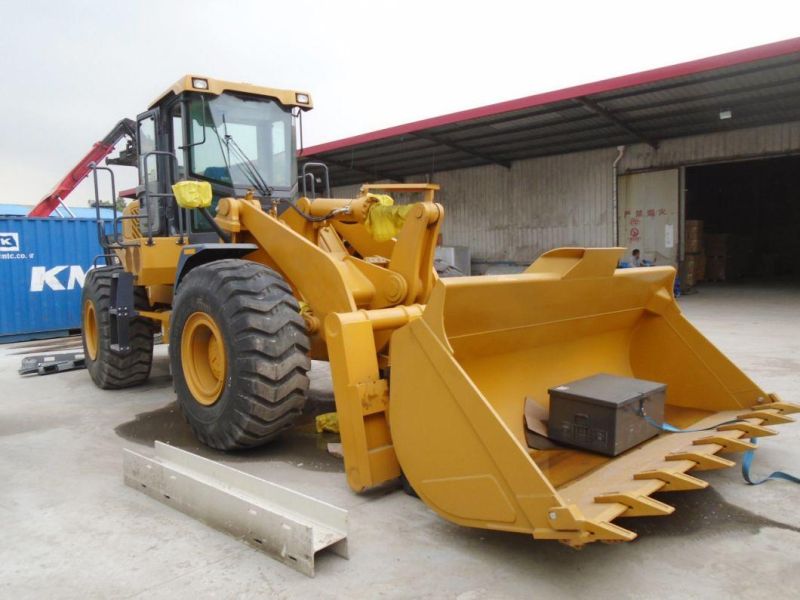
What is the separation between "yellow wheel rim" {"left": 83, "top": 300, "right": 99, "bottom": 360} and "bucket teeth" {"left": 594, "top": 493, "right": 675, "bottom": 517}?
6.18 m

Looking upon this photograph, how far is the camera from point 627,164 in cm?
1634

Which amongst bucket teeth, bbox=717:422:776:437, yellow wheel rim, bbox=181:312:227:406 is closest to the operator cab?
yellow wheel rim, bbox=181:312:227:406

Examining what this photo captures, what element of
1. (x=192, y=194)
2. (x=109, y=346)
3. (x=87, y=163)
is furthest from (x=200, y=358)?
(x=87, y=163)

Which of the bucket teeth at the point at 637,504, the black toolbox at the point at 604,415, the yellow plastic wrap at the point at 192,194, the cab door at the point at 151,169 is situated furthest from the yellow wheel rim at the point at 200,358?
the bucket teeth at the point at 637,504

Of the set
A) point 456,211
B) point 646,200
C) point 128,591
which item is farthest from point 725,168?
point 128,591

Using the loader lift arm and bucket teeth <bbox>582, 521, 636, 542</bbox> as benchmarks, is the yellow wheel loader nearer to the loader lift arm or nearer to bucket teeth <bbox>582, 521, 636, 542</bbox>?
bucket teeth <bbox>582, 521, 636, 542</bbox>

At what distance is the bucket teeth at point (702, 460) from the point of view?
118 inches

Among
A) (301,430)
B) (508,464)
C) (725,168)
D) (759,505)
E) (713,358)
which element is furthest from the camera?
(725,168)

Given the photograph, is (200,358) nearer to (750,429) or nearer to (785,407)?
(750,429)

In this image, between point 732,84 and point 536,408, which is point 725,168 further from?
point 536,408

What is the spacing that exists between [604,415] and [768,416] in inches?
45.5

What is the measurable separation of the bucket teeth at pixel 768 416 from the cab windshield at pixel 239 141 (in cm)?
399

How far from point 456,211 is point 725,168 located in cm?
986

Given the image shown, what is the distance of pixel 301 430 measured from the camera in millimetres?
4875
